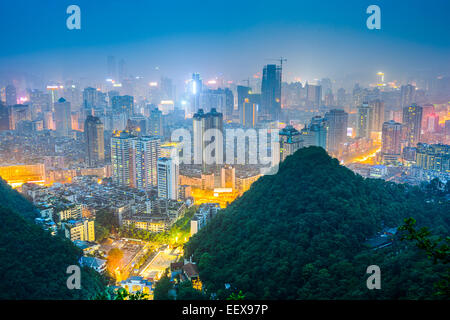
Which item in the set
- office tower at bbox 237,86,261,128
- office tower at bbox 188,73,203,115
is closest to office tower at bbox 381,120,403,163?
office tower at bbox 237,86,261,128

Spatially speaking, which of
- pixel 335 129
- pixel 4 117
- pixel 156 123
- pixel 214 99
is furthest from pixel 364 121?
pixel 4 117

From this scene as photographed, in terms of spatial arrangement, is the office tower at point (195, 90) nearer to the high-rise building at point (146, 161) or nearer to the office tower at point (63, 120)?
the office tower at point (63, 120)

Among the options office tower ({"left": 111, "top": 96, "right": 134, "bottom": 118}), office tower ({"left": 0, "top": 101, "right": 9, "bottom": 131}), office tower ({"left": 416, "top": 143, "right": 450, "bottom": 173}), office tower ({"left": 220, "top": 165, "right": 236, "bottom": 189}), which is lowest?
office tower ({"left": 220, "top": 165, "right": 236, "bottom": 189})

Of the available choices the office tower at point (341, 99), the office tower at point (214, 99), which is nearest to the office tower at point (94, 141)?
the office tower at point (214, 99)

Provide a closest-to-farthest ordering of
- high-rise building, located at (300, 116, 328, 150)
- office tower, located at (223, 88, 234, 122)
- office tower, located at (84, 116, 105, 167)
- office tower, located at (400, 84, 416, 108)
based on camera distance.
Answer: high-rise building, located at (300, 116, 328, 150), office tower, located at (84, 116, 105, 167), office tower, located at (400, 84, 416, 108), office tower, located at (223, 88, 234, 122)

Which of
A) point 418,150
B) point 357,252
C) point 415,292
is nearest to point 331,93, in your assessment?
point 418,150

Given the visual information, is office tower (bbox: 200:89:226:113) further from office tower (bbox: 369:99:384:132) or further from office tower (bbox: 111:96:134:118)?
office tower (bbox: 369:99:384:132)
